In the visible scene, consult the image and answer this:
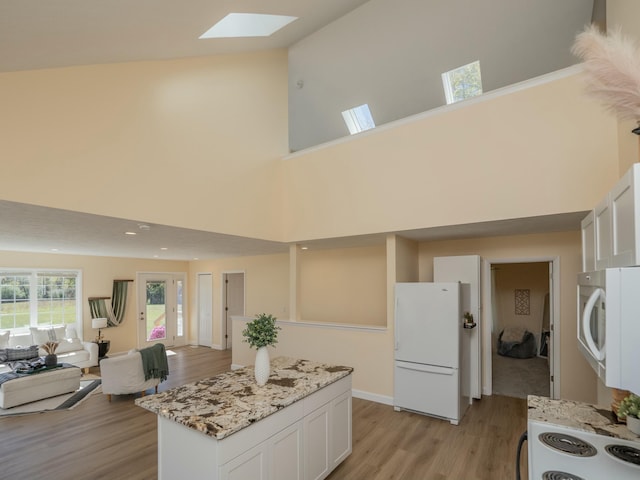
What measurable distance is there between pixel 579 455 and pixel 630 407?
15.6 inches

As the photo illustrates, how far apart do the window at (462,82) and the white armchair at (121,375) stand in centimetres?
677

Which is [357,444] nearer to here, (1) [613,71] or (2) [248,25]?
(1) [613,71]

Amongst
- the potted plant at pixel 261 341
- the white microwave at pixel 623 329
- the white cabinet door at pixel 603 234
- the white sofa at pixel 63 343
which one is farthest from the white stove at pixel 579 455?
the white sofa at pixel 63 343

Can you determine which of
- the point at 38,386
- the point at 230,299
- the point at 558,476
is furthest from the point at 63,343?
the point at 558,476

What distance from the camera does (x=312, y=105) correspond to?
6.95 metres

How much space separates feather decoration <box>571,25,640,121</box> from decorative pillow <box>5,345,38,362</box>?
316 inches

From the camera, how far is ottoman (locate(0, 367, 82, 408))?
4.70 meters

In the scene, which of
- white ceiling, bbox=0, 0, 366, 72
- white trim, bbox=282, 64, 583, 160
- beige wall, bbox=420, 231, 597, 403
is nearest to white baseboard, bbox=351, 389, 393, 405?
beige wall, bbox=420, 231, 597, 403

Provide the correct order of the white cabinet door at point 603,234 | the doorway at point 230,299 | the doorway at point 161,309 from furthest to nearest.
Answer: the doorway at point 230,299
the doorway at point 161,309
the white cabinet door at point 603,234

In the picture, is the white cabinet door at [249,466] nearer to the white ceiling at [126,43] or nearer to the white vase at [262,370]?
the white vase at [262,370]

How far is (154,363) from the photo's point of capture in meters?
5.17

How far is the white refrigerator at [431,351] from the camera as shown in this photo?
3998mm

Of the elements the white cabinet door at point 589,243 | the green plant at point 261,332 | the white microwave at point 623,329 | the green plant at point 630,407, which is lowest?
the green plant at point 630,407

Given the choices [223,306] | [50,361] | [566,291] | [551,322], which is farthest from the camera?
[223,306]
